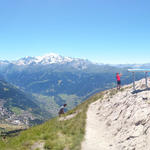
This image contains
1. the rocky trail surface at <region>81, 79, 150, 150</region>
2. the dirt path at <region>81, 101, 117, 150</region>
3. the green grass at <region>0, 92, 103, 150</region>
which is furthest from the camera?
the dirt path at <region>81, 101, 117, 150</region>

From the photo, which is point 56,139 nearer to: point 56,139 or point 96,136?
point 56,139

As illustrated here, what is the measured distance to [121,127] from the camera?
19375 millimetres

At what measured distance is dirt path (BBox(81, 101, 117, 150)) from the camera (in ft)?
52.7

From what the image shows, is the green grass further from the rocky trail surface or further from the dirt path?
the rocky trail surface

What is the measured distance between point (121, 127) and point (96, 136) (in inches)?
117

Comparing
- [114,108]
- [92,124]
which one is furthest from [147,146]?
[114,108]

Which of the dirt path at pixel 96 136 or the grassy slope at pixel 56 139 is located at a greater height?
the grassy slope at pixel 56 139

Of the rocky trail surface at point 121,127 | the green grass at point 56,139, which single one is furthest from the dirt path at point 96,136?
the green grass at point 56,139

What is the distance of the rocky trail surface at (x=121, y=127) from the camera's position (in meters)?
15.3

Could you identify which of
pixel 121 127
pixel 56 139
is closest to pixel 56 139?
pixel 56 139

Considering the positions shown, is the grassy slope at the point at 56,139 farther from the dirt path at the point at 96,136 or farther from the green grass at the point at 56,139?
the dirt path at the point at 96,136

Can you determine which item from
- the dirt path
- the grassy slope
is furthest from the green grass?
the dirt path

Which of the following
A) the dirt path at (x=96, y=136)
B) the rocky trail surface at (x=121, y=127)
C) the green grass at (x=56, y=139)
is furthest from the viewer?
the dirt path at (x=96, y=136)

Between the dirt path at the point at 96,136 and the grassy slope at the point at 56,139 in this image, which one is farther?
the dirt path at the point at 96,136
